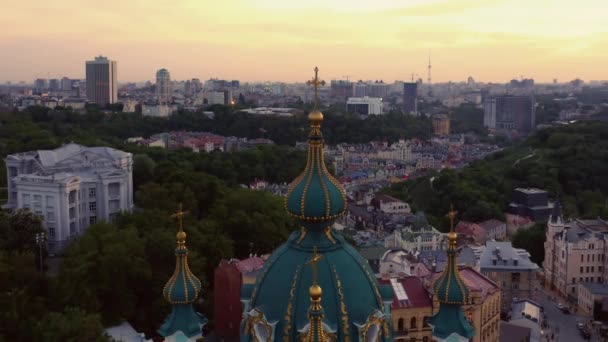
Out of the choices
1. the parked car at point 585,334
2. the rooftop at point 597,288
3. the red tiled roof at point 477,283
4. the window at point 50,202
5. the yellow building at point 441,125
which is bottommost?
the parked car at point 585,334

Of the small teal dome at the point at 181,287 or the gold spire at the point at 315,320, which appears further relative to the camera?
the small teal dome at the point at 181,287

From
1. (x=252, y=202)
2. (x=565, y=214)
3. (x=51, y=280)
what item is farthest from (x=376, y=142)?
(x=51, y=280)

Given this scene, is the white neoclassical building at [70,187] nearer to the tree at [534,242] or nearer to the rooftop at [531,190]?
the tree at [534,242]

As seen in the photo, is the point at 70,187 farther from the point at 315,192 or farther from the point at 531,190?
the point at 531,190

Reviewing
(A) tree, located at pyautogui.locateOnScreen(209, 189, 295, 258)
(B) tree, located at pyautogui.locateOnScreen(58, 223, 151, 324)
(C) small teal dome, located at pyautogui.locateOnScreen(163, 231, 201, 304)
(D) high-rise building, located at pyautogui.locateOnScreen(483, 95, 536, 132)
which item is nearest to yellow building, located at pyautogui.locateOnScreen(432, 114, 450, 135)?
(D) high-rise building, located at pyautogui.locateOnScreen(483, 95, 536, 132)

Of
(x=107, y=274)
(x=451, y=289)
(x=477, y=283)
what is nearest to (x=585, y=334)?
(x=477, y=283)

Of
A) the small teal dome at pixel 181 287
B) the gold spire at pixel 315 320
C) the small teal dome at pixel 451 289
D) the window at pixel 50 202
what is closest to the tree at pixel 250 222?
the window at pixel 50 202
